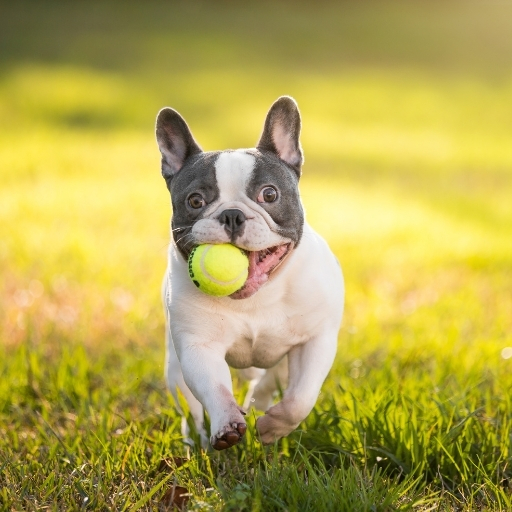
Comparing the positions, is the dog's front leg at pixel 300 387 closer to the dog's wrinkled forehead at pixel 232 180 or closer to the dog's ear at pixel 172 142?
the dog's wrinkled forehead at pixel 232 180

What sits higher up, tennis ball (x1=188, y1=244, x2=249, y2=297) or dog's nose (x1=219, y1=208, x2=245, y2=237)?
dog's nose (x1=219, y1=208, x2=245, y2=237)

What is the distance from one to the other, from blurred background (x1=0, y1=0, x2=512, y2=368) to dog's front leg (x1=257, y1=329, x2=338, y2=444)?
97 cm

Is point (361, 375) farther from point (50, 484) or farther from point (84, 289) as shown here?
point (84, 289)

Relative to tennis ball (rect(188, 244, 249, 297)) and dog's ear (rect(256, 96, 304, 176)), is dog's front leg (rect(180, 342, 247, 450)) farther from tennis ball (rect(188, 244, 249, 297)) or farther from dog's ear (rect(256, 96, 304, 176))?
dog's ear (rect(256, 96, 304, 176))

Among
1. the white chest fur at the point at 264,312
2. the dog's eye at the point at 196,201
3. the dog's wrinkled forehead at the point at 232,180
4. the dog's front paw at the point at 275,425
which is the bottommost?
the dog's front paw at the point at 275,425

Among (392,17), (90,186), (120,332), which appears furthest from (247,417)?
(392,17)

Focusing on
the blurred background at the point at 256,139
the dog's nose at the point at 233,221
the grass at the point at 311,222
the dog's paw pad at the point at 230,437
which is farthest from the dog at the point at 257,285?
the blurred background at the point at 256,139

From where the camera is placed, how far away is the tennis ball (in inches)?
136

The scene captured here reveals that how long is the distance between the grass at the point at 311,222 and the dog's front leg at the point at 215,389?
186 millimetres

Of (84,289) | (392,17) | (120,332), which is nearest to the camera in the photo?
(120,332)

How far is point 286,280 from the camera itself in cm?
382

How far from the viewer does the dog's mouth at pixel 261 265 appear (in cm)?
363

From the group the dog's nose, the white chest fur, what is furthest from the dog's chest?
the dog's nose

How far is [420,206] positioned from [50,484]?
792 centimetres
